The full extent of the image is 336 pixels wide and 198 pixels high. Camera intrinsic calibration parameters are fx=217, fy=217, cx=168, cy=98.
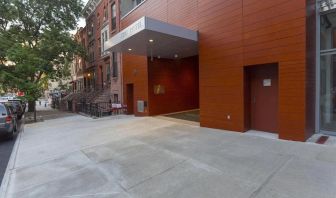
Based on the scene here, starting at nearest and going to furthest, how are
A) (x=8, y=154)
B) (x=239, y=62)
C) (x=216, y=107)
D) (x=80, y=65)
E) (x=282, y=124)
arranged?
(x=282, y=124), (x=8, y=154), (x=239, y=62), (x=216, y=107), (x=80, y=65)

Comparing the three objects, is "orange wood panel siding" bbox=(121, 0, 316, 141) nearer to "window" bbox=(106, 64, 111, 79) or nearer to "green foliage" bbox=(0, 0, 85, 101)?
"window" bbox=(106, 64, 111, 79)

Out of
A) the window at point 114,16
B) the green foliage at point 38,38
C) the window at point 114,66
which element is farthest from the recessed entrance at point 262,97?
the green foliage at point 38,38

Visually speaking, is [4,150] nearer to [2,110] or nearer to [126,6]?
[2,110]

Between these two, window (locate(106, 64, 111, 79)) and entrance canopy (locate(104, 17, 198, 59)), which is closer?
entrance canopy (locate(104, 17, 198, 59))

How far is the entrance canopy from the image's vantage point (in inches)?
291

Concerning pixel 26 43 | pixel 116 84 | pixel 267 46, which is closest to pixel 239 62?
pixel 267 46

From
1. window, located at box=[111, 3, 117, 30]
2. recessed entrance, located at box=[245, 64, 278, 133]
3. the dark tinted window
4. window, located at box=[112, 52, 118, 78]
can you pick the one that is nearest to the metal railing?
window, located at box=[112, 52, 118, 78]

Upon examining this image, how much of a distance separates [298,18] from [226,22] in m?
2.42

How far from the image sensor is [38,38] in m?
20.9

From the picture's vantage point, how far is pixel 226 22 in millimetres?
7781

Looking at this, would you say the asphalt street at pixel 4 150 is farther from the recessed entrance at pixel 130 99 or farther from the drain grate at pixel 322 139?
the drain grate at pixel 322 139

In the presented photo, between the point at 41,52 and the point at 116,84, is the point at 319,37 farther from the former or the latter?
the point at 41,52

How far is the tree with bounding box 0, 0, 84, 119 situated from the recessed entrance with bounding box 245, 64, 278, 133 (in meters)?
13.8

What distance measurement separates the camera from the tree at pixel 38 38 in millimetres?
16277
